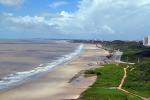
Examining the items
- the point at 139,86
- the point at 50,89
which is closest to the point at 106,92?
the point at 139,86

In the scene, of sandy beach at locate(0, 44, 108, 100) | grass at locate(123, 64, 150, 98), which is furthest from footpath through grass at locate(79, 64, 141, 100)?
grass at locate(123, 64, 150, 98)

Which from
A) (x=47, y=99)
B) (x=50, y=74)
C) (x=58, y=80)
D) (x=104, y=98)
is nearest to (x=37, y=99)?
(x=47, y=99)

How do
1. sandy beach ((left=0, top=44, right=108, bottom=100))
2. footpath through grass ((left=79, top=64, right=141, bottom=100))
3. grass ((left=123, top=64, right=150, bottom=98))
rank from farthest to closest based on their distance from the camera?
1. grass ((left=123, top=64, right=150, bottom=98))
2. sandy beach ((left=0, top=44, right=108, bottom=100))
3. footpath through grass ((left=79, top=64, right=141, bottom=100))

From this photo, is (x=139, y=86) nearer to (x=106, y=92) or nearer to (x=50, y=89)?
(x=106, y=92)

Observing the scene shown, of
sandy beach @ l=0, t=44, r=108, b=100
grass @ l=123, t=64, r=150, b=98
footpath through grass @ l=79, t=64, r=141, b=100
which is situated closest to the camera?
footpath through grass @ l=79, t=64, r=141, b=100

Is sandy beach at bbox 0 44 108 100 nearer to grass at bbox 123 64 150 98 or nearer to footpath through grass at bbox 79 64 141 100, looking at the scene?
footpath through grass at bbox 79 64 141 100

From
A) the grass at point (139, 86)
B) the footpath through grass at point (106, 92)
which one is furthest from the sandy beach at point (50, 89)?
the grass at point (139, 86)

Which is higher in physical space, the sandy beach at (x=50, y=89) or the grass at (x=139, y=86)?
the grass at (x=139, y=86)

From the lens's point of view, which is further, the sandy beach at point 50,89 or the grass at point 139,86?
the grass at point 139,86

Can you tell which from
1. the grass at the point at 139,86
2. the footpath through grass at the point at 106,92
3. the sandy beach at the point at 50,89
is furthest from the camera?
the grass at the point at 139,86

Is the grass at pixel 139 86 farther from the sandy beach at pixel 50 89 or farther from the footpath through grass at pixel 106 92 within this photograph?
the sandy beach at pixel 50 89

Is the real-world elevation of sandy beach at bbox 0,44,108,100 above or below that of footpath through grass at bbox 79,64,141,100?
below
